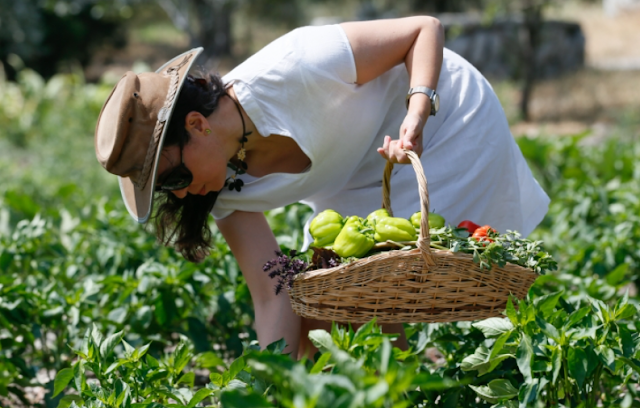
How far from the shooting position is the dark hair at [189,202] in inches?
74.0

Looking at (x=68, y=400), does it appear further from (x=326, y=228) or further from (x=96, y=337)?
(x=326, y=228)

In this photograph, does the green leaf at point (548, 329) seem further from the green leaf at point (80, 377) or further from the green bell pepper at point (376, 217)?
the green leaf at point (80, 377)

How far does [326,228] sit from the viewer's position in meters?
1.78

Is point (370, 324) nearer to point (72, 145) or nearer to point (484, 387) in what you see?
point (484, 387)

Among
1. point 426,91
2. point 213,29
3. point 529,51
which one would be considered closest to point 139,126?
point 426,91

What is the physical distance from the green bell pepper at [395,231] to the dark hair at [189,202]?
57cm

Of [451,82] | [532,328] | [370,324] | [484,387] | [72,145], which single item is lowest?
[72,145]

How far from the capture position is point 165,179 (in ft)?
6.23

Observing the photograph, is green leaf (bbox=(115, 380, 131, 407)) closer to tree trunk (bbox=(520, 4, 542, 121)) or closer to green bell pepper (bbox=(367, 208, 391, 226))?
green bell pepper (bbox=(367, 208, 391, 226))

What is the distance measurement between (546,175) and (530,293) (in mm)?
3137

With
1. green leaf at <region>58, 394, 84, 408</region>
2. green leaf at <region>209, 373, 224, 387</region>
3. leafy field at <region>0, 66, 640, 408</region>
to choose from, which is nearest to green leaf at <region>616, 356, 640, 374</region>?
leafy field at <region>0, 66, 640, 408</region>

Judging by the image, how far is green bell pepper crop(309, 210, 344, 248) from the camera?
1774 millimetres

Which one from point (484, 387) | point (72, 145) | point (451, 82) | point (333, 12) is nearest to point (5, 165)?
point (72, 145)

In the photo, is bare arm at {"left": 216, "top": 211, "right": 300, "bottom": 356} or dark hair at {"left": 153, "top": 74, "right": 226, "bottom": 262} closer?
dark hair at {"left": 153, "top": 74, "right": 226, "bottom": 262}
